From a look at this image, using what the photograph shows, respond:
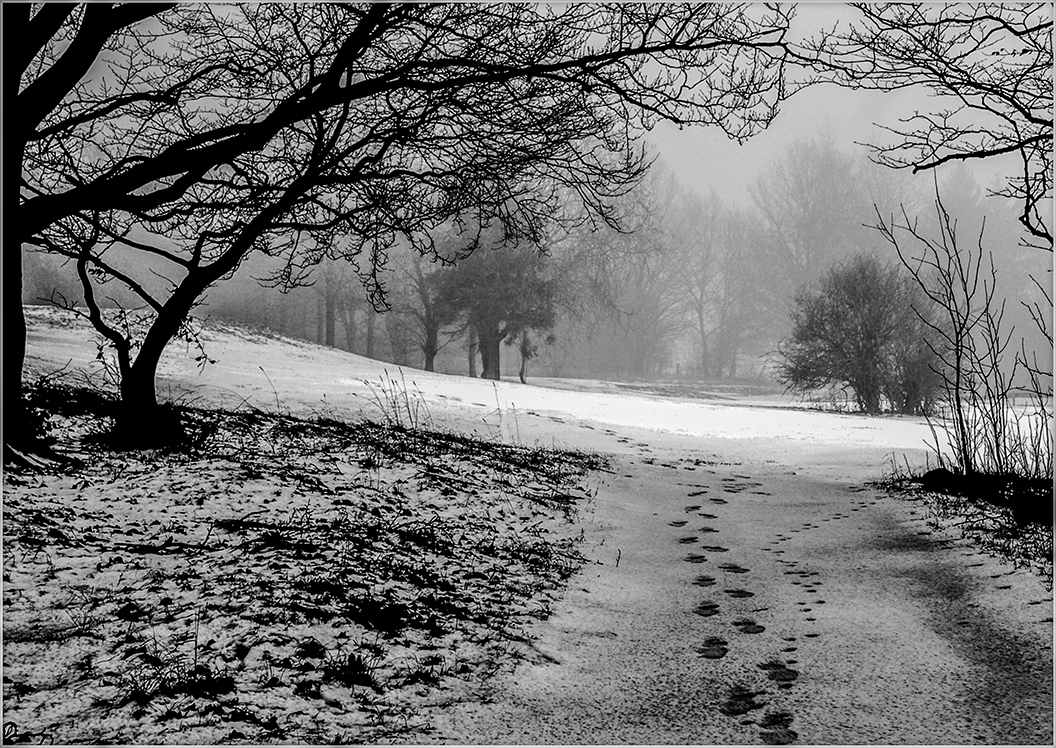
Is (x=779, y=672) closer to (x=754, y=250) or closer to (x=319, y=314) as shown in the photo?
(x=319, y=314)

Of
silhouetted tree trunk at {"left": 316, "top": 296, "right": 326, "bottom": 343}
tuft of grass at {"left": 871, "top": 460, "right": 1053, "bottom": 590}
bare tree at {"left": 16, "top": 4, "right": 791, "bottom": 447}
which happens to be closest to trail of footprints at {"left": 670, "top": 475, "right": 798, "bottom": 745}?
tuft of grass at {"left": 871, "top": 460, "right": 1053, "bottom": 590}

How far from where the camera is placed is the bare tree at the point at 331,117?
539cm

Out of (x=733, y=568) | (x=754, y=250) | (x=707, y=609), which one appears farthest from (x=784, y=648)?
(x=754, y=250)

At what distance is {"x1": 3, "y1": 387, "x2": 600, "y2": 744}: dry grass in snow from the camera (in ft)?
8.80

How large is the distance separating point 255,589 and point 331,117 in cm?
474

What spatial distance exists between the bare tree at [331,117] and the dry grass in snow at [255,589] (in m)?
1.34

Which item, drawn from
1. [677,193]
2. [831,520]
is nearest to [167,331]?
[831,520]

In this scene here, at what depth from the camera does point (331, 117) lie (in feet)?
22.9

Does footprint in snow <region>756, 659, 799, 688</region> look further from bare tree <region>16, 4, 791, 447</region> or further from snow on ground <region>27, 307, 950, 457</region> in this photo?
snow on ground <region>27, 307, 950, 457</region>

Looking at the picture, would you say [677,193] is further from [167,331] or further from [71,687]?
[71,687]

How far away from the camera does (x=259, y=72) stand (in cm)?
648

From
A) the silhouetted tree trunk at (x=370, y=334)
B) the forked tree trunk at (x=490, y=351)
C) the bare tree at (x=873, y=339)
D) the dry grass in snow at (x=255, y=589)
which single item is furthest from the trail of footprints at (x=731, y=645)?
the silhouetted tree trunk at (x=370, y=334)

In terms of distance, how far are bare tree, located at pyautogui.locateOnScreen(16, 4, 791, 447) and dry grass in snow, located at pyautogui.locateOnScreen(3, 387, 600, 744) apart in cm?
134

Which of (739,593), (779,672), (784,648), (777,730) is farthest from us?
(739,593)
